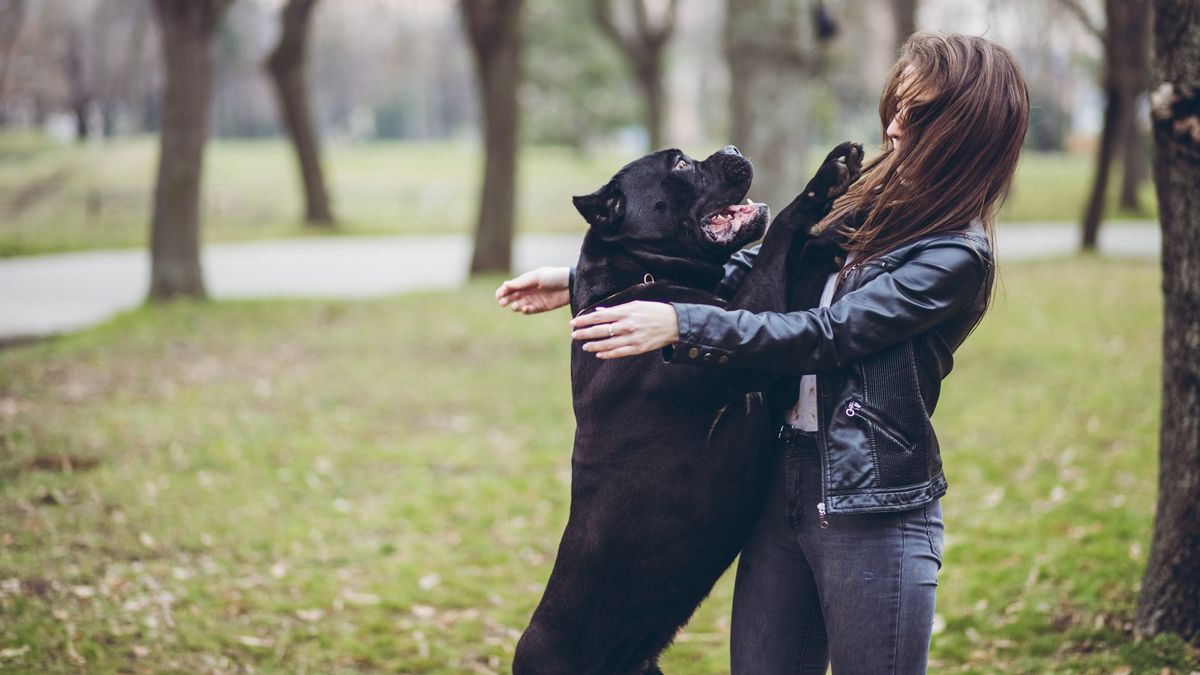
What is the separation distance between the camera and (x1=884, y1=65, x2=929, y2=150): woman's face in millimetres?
2789

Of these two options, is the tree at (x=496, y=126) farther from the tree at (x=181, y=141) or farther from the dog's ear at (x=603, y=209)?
the dog's ear at (x=603, y=209)

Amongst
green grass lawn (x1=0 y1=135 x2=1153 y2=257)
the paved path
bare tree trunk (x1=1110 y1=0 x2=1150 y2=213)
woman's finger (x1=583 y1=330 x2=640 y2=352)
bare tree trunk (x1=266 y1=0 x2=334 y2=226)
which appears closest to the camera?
woman's finger (x1=583 y1=330 x2=640 y2=352)

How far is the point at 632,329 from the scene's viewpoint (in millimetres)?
2543

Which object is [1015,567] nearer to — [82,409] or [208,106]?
[82,409]

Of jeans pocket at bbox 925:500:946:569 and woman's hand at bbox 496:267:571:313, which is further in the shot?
woman's hand at bbox 496:267:571:313

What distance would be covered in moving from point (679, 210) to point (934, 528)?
121 cm

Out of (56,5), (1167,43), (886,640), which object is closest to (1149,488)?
(1167,43)

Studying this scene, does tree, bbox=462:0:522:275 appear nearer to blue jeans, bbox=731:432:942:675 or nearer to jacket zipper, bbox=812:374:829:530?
blue jeans, bbox=731:432:942:675

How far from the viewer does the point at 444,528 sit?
7223 mm

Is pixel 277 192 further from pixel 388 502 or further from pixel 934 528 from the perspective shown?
pixel 934 528

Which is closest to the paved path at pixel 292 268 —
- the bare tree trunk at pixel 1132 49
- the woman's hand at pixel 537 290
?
the bare tree trunk at pixel 1132 49

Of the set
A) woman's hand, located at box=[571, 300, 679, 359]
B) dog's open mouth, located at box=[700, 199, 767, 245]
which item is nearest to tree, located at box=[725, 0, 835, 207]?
dog's open mouth, located at box=[700, 199, 767, 245]

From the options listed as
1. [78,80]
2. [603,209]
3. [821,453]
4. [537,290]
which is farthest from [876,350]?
[78,80]

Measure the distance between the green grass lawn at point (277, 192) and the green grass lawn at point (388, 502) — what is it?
12.9 m
